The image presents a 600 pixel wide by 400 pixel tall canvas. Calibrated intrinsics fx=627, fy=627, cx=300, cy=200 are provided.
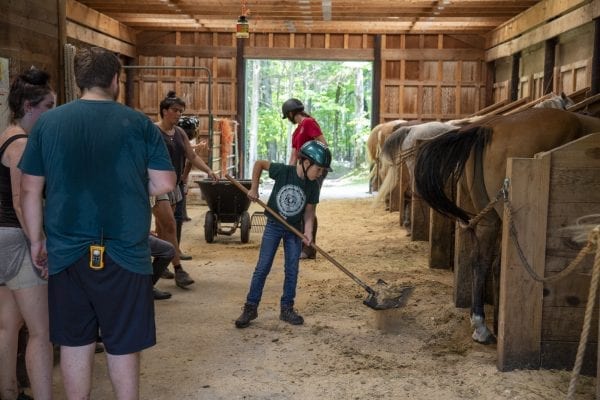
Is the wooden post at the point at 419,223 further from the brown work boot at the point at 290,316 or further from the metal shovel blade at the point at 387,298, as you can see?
the brown work boot at the point at 290,316

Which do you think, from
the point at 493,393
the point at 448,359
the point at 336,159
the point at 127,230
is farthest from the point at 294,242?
the point at 336,159

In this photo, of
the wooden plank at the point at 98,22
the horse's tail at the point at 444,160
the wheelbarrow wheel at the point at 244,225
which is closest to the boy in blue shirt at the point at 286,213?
the horse's tail at the point at 444,160

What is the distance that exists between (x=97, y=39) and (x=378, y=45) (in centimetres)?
611

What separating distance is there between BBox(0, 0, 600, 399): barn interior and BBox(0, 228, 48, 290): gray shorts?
6.60 metres

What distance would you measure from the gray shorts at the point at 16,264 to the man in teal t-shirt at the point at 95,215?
0.32 meters

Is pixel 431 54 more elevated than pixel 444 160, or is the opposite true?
pixel 431 54

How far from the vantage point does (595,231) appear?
A: 7.61 feet

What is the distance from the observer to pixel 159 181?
252 centimetres

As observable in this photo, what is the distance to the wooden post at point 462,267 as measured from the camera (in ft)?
15.6

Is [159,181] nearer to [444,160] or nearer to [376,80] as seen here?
[444,160]

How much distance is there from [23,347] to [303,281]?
303cm

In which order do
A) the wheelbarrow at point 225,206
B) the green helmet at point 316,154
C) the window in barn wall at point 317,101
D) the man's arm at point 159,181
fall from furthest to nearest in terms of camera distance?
the window in barn wall at point 317,101 < the wheelbarrow at point 225,206 < the green helmet at point 316,154 < the man's arm at point 159,181

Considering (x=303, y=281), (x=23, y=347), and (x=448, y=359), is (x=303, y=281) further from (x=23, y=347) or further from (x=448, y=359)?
(x=23, y=347)

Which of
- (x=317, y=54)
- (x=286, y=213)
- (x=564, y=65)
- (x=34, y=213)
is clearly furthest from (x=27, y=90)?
(x=317, y=54)
